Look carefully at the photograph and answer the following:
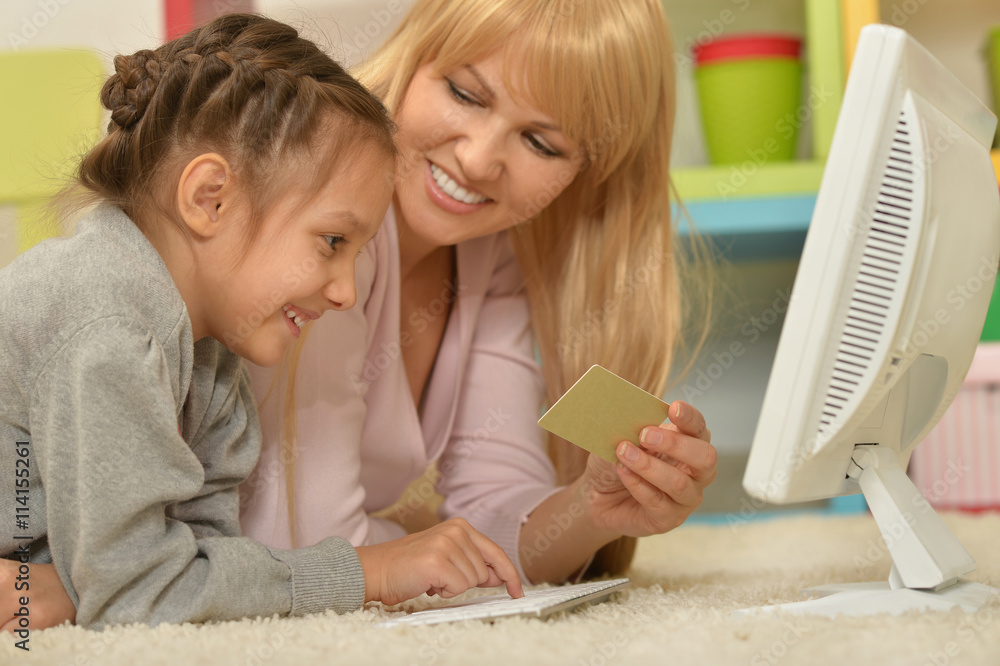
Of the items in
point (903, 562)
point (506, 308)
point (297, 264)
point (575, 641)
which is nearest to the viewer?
point (575, 641)

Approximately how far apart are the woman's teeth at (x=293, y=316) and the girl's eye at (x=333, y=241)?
2.8 inches

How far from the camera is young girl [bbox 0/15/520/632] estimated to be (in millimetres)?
640

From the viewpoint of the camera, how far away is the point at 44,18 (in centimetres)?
190

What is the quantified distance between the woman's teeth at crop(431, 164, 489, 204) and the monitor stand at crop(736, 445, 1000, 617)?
1.80 feet

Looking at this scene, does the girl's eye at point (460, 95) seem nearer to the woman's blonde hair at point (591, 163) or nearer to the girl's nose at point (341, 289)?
the woman's blonde hair at point (591, 163)

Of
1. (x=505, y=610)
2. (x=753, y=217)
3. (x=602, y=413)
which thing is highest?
(x=753, y=217)

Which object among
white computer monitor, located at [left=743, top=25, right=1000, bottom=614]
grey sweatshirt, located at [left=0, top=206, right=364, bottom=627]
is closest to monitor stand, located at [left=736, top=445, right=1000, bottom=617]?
white computer monitor, located at [left=743, top=25, right=1000, bottom=614]

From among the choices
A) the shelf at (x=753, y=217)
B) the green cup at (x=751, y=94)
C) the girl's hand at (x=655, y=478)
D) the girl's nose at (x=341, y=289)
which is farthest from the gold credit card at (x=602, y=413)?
the green cup at (x=751, y=94)

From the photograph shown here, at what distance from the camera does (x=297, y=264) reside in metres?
0.76

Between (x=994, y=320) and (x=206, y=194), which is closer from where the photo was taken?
(x=206, y=194)

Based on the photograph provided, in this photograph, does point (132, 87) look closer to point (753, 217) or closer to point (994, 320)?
point (753, 217)

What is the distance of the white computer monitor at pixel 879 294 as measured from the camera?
59cm

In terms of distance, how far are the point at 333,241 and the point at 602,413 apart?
289 mm

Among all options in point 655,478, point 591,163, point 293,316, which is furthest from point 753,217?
point 293,316
